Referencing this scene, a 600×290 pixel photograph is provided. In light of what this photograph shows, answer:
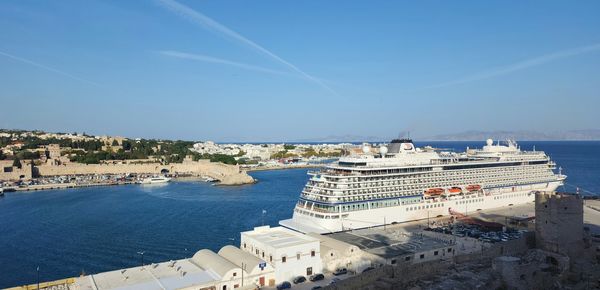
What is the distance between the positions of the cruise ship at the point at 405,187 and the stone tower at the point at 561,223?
33.3 ft

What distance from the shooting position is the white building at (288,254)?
58.0 feet

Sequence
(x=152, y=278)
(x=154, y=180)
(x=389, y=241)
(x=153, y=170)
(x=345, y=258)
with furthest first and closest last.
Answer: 1. (x=153, y=170)
2. (x=154, y=180)
3. (x=389, y=241)
4. (x=345, y=258)
5. (x=152, y=278)

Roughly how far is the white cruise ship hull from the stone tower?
392 inches

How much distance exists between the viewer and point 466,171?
32188mm

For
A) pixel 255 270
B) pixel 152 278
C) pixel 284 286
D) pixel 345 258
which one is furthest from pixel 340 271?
pixel 152 278

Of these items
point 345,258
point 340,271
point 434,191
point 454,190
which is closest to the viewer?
point 340,271

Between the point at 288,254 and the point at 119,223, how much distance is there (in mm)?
19323

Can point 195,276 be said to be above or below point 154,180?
above

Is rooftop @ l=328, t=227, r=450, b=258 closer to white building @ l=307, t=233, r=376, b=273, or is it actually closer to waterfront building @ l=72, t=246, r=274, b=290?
white building @ l=307, t=233, r=376, b=273

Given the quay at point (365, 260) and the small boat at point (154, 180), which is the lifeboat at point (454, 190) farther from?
the small boat at point (154, 180)

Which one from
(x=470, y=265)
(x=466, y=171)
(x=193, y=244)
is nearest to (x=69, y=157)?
(x=193, y=244)

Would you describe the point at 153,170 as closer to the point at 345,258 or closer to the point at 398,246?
the point at 398,246

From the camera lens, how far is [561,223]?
59.7 ft

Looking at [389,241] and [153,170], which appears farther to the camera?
[153,170]
